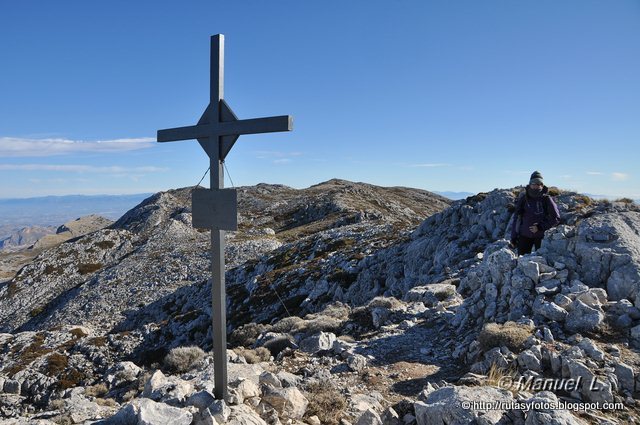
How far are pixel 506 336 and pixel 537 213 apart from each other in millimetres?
5607

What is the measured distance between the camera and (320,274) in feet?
112

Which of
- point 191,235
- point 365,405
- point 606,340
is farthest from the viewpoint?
point 191,235

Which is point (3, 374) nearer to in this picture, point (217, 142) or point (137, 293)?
point (137, 293)

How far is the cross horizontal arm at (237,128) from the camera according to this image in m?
6.23

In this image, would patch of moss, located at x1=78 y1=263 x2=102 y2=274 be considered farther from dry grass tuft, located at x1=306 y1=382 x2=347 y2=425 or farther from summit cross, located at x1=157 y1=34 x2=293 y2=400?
summit cross, located at x1=157 y1=34 x2=293 y2=400

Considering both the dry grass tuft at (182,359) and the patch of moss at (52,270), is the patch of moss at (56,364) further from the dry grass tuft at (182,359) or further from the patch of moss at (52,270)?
the patch of moss at (52,270)

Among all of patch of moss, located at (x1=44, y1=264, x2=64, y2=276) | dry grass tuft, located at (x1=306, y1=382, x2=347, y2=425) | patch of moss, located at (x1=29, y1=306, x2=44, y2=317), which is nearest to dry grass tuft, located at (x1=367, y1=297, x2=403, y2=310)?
dry grass tuft, located at (x1=306, y1=382, x2=347, y2=425)

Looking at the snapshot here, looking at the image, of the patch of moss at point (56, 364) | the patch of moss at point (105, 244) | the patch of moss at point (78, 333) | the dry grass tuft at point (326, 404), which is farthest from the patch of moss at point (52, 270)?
the dry grass tuft at point (326, 404)

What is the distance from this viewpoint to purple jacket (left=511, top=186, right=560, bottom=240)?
13.0 metres

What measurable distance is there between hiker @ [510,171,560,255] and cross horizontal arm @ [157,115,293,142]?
1026 cm

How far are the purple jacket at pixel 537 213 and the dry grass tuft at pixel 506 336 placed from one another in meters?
4.63

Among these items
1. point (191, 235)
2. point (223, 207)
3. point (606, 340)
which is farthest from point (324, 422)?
point (191, 235)

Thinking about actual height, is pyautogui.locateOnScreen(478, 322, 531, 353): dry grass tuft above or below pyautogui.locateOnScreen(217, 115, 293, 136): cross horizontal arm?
below

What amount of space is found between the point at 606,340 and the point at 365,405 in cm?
608
